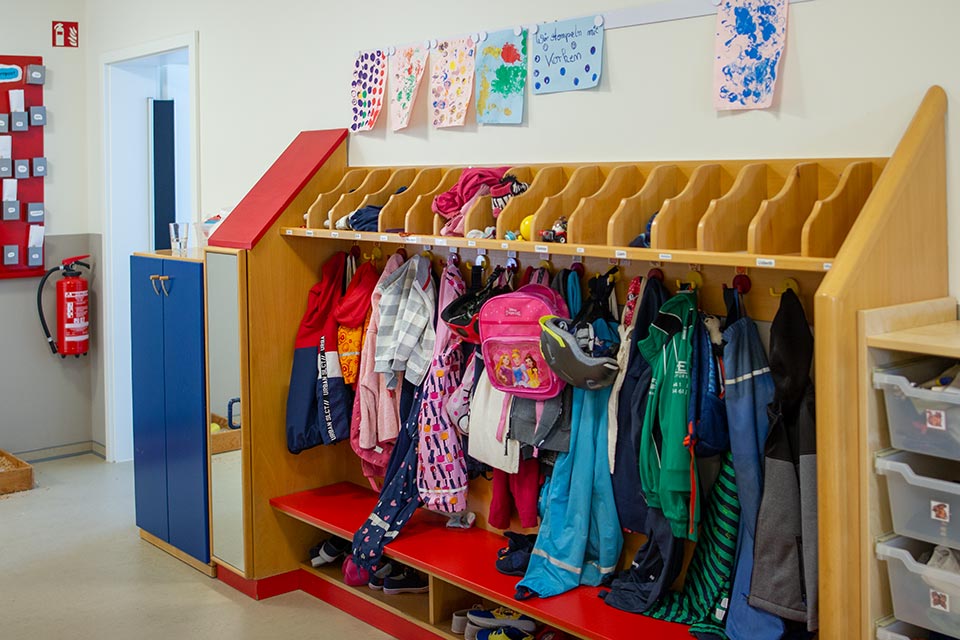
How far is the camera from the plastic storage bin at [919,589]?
2.08 m

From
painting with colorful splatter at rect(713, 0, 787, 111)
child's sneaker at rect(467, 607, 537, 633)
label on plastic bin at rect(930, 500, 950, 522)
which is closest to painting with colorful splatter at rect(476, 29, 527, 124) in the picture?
painting with colorful splatter at rect(713, 0, 787, 111)

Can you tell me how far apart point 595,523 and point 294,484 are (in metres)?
1.47

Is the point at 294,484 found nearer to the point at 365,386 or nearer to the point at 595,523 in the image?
the point at 365,386

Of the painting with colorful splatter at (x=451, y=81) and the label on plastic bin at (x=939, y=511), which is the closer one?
the label on plastic bin at (x=939, y=511)

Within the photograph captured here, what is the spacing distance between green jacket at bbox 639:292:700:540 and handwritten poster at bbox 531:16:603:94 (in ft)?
2.64

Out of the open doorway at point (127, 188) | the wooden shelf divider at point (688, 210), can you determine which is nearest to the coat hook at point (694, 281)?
the wooden shelf divider at point (688, 210)

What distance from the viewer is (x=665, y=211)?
260 centimetres

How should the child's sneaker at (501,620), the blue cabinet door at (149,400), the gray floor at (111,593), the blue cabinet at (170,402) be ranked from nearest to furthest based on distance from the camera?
the child's sneaker at (501,620) < the gray floor at (111,593) < the blue cabinet at (170,402) < the blue cabinet door at (149,400)

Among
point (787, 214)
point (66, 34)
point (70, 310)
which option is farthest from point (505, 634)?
point (66, 34)

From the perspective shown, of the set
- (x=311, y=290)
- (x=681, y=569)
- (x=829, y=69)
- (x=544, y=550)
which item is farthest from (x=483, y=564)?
(x=829, y=69)

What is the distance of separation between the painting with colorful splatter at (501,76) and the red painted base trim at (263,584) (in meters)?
1.92

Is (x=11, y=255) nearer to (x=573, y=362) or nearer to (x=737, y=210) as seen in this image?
(x=573, y=362)

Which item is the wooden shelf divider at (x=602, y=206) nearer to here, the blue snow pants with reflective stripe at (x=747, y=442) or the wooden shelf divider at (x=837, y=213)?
the blue snow pants with reflective stripe at (x=747, y=442)

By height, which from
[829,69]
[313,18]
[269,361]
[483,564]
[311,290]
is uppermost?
[313,18]
